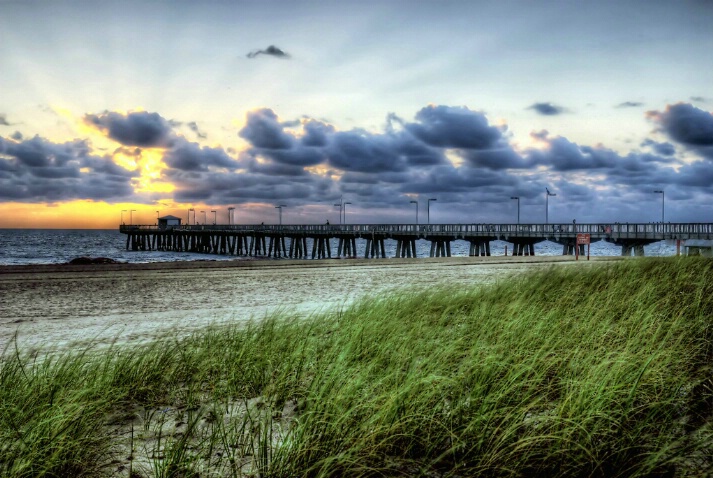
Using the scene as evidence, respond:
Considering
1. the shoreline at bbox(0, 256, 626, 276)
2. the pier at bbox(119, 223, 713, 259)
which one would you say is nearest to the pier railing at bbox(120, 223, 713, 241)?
the pier at bbox(119, 223, 713, 259)

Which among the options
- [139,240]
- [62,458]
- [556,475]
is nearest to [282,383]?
[62,458]

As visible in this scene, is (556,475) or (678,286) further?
(678,286)

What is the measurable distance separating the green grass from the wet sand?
144 centimetres

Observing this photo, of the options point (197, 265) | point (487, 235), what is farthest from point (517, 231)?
point (197, 265)

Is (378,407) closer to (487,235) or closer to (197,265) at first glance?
(197,265)

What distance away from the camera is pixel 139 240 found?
360 feet

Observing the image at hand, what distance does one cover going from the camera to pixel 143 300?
39.9 feet

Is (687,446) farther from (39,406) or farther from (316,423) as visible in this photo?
(39,406)

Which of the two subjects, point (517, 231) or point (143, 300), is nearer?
point (143, 300)

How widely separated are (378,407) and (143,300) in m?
10.3

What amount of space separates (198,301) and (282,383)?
8333 millimetres

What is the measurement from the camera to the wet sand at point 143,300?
311 inches

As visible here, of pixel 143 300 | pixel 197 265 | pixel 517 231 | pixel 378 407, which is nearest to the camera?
pixel 378 407

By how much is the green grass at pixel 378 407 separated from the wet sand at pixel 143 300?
1.44 meters
